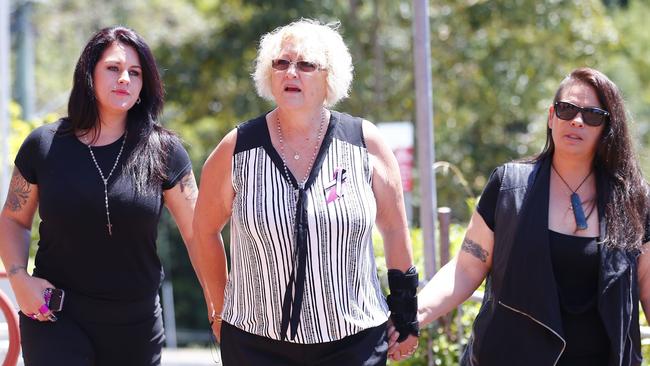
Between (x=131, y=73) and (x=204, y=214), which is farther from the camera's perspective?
(x=131, y=73)

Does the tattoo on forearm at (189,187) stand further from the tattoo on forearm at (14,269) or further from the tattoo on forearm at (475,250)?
the tattoo on forearm at (475,250)

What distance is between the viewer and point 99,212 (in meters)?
4.11

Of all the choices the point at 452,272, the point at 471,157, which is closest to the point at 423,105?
the point at 452,272

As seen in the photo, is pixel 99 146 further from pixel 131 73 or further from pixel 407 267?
pixel 407 267

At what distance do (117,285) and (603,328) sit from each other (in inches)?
71.4

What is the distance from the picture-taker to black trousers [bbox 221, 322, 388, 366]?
379 centimetres

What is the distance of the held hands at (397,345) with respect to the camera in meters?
3.98

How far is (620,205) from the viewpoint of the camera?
383cm

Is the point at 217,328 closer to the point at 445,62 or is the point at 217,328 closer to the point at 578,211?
the point at 578,211

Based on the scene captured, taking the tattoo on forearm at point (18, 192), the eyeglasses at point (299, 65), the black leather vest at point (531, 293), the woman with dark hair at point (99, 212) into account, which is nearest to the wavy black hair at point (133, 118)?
the woman with dark hair at point (99, 212)

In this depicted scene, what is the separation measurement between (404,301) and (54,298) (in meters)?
1.32

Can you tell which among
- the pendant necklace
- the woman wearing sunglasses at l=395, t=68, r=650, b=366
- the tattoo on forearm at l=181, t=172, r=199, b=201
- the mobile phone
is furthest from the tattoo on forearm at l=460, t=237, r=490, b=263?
the mobile phone

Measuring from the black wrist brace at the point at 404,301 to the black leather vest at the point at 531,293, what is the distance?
240 millimetres

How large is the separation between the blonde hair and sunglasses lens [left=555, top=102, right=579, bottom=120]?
2.53ft
